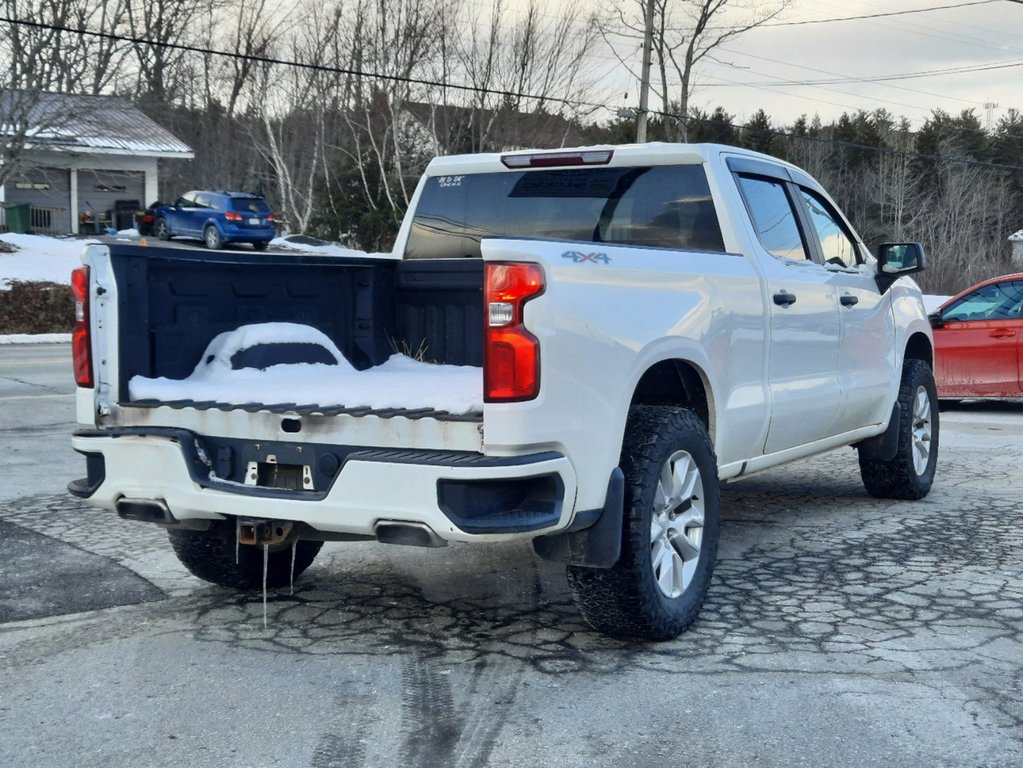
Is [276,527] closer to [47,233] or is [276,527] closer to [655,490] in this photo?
[655,490]

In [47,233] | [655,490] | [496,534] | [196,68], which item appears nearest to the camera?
[496,534]

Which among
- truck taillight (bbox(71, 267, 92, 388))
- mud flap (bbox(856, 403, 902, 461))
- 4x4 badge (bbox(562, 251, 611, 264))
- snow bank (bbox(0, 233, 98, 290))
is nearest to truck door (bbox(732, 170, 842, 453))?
mud flap (bbox(856, 403, 902, 461))

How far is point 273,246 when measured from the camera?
34.8m

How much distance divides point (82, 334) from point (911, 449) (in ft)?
16.3

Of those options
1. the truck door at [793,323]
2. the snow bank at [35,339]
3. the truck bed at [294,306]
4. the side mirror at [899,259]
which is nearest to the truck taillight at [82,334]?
the truck bed at [294,306]

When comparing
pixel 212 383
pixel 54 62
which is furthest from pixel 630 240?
pixel 54 62

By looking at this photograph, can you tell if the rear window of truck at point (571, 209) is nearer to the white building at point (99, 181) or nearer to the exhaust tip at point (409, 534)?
the exhaust tip at point (409, 534)

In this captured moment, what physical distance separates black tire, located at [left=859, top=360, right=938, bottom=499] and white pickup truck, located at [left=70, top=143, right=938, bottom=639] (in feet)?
2.55

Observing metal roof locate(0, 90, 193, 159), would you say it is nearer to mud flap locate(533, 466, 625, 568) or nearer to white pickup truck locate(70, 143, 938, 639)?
white pickup truck locate(70, 143, 938, 639)

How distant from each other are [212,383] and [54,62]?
2365cm

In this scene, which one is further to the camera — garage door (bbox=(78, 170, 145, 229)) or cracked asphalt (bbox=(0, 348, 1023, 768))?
garage door (bbox=(78, 170, 145, 229))

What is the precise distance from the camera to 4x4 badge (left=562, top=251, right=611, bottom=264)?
4.17m

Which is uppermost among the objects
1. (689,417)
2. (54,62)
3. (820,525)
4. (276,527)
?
(54,62)

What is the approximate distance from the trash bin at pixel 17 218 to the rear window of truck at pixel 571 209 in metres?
34.7
